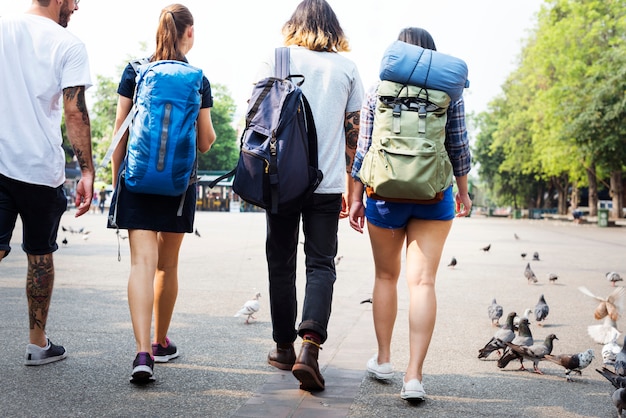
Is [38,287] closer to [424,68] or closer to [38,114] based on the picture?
[38,114]

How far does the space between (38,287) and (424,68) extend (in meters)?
2.50

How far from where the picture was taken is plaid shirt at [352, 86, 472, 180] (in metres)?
4.13

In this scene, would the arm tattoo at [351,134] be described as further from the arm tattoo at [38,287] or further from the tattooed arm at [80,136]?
the arm tattoo at [38,287]

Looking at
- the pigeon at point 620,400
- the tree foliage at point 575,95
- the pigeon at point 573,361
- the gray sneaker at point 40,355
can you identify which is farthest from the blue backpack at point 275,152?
the tree foliage at point 575,95

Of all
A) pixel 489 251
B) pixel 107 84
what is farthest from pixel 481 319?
pixel 107 84

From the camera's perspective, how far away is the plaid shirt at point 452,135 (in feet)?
13.6

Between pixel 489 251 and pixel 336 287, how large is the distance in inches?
377

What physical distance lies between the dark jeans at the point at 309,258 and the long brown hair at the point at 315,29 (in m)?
0.83

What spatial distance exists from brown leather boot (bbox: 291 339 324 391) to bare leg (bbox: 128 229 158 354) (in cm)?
79

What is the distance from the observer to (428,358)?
17.0ft

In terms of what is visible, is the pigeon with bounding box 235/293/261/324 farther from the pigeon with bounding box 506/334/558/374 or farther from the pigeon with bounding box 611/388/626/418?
the pigeon with bounding box 611/388/626/418

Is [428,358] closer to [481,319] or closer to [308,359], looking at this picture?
[308,359]

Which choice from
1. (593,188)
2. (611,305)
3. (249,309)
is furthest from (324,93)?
(593,188)

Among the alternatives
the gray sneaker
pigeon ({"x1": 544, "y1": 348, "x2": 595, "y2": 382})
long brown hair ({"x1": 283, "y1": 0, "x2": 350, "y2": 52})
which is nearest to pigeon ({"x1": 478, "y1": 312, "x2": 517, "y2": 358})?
pigeon ({"x1": 544, "y1": 348, "x2": 595, "y2": 382})
